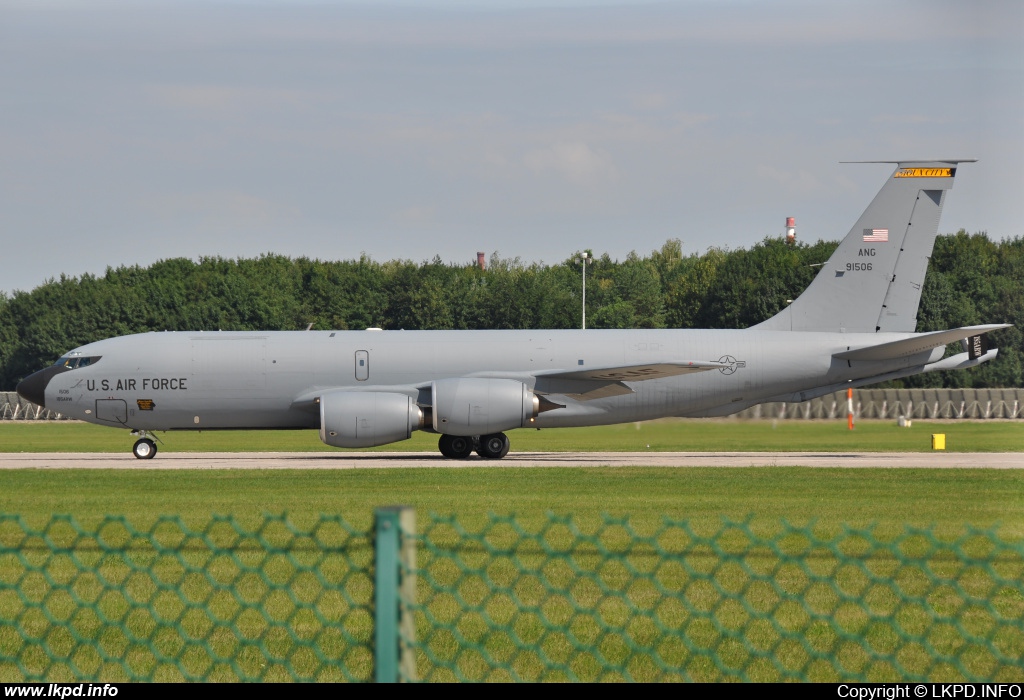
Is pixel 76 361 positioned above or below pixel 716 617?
above

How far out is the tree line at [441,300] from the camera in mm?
82688

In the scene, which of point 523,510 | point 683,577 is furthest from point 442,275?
point 683,577

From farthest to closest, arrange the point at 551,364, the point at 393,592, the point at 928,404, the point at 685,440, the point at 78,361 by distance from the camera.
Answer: the point at 928,404 → the point at 685,440 → the point at 78,361 → the point at 551,364 → the point at 393,592

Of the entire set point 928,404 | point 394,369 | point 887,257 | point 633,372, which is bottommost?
point 928,404

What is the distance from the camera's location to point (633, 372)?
3388 cm

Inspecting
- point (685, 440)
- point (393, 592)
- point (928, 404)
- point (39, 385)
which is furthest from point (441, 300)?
point (393, 592)

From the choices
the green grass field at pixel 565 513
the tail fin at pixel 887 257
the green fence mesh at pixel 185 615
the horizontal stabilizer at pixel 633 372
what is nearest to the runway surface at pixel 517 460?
the green grass field at pixel 565 513

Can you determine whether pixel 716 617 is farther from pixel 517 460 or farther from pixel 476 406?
pixel 517 460

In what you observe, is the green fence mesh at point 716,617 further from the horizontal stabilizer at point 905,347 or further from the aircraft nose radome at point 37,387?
the aircraft nose radome at point 37,387

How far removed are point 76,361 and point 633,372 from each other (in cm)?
1576

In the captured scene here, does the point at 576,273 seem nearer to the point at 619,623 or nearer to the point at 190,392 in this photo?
the point at 190,392

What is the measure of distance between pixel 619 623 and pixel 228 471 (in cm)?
1966

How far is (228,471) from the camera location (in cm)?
2881
